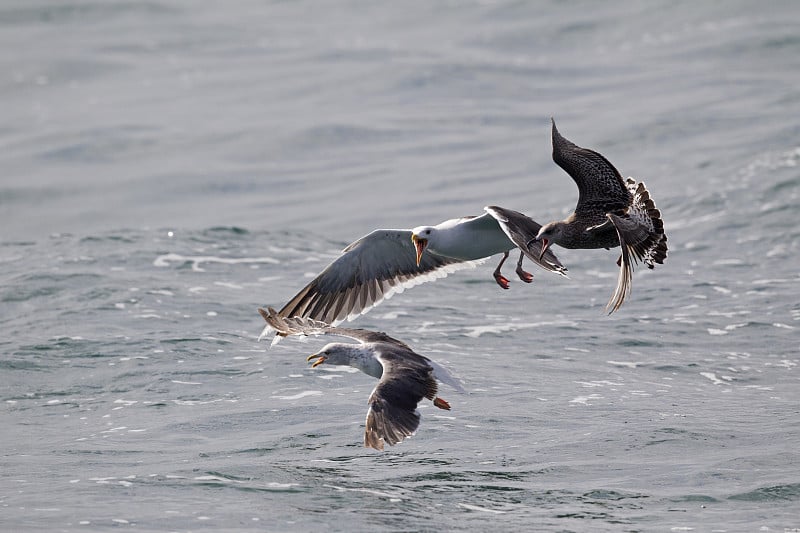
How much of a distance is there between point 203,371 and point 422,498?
5.31 meters

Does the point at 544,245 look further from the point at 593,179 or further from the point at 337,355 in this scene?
the point at 337,355

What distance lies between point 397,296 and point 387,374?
312 inches

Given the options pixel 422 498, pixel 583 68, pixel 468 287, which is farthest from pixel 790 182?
pixel 422 498

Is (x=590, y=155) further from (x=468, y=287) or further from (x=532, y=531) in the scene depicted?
(x=468, y=287)

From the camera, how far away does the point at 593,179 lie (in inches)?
482

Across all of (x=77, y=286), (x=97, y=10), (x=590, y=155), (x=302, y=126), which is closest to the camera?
(x=590, y=155)

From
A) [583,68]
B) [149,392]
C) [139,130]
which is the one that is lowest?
[149,392]

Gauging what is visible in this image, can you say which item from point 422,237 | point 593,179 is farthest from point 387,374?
point 593,179

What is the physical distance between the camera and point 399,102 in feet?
96.6

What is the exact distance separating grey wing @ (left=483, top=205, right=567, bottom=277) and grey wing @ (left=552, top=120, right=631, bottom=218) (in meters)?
0.58

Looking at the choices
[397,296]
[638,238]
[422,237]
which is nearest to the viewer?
[638,238]

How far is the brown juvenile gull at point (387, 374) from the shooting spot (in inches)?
378

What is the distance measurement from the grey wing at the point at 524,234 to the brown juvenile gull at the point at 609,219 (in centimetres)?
11

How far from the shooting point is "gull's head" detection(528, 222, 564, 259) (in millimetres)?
11508
